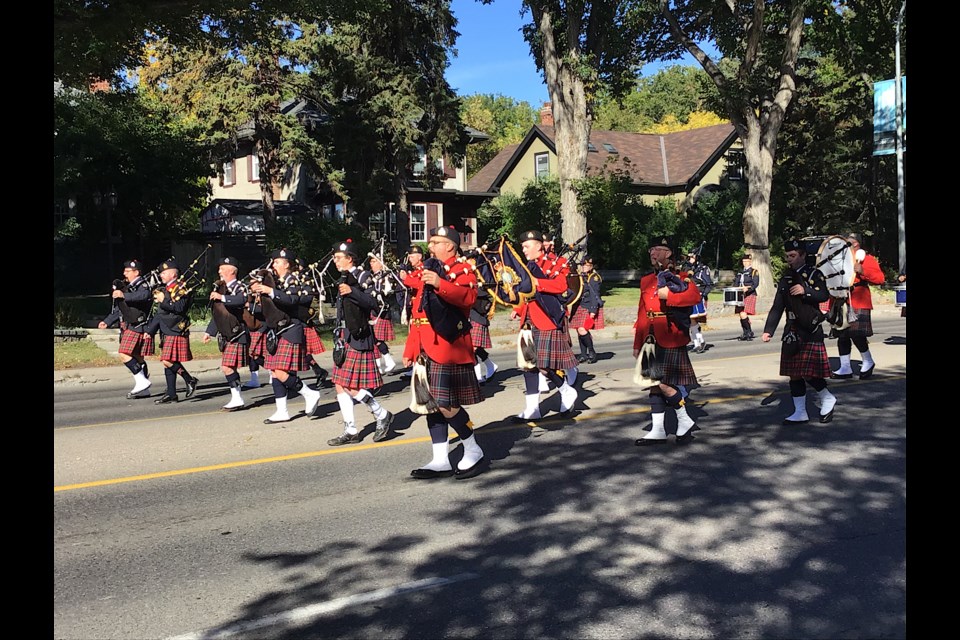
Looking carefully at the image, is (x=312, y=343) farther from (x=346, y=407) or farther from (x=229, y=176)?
(x=229, y=176)

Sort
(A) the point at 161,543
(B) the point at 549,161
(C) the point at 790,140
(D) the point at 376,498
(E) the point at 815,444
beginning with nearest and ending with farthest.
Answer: (A) the point at 161,543 → (D) the point at 376,498 → (E) the point at 815,444 → (C) the point at 790,140 → (B) the point at 549,161

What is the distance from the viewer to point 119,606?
4.79 m

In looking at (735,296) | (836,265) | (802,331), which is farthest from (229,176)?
(802,331)

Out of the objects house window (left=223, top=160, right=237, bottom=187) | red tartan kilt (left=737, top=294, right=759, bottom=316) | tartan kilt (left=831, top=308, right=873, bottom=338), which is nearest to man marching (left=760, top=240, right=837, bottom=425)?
tartan kilt (left=831, top=308, right=873, bottom=338)

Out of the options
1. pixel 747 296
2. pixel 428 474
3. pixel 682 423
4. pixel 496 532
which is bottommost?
pixel 496 532

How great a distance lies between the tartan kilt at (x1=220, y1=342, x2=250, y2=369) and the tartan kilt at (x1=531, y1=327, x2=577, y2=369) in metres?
4.23

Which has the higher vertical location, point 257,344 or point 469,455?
point 257,344

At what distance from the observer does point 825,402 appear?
940 centimetres

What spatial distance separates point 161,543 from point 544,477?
10.4 feet

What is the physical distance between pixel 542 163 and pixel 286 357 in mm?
40748

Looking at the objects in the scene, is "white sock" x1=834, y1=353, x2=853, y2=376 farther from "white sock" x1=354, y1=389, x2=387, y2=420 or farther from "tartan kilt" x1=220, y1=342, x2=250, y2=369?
"tartan kilt" x1=220, y1=342, x2=250, y2=369

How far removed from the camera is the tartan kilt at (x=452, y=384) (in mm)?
7438
